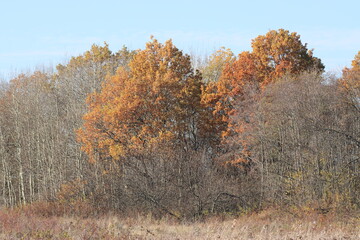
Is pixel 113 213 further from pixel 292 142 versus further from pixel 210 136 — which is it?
pixel 210 136

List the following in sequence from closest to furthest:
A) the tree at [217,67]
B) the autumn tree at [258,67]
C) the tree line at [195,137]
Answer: the tree line at [195,137], the autumn tree at [258,67], the tree at [217,67]

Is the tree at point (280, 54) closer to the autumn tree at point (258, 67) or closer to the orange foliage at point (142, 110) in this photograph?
the autumn tree at point (258, 67)

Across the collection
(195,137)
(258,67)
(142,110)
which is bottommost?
(195,137)

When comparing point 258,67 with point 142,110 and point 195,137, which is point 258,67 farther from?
point 142,110

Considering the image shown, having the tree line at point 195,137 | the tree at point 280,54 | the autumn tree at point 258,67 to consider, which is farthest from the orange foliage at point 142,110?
the tree at point 280,54

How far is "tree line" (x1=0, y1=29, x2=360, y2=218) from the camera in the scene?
26.9 meters

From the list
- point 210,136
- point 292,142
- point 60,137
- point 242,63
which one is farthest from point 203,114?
point 292,142

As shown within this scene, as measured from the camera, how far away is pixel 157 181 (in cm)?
2822

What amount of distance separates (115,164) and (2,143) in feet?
35.0

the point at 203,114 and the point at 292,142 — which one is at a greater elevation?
the point at 203,114

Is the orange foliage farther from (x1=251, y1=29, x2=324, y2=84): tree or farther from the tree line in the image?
(x1=251, y1=29, x2=324, y2=84): tree

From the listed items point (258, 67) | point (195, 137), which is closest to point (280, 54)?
point (258, 67)

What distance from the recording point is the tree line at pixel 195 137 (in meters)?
26.9

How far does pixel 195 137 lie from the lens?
130 ft
